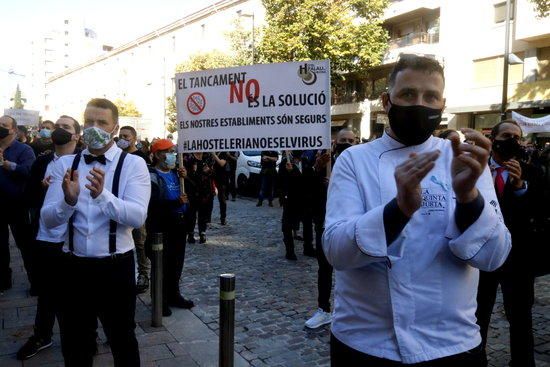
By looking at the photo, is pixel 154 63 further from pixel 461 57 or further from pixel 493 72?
pixel 493 72

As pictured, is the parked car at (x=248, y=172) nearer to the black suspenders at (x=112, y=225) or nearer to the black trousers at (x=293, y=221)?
the black trousers at (x=293, y=221)

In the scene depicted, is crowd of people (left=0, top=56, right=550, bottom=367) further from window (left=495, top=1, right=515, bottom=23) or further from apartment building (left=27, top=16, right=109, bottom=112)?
apartment building (left=27, top=16, right=109, bottom=112)

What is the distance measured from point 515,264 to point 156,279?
128 inches

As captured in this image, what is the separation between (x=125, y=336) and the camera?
3.10 meters

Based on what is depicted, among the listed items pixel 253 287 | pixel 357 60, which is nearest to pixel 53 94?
pixel 357 60

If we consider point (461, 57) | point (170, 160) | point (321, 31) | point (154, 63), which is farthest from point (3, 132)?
point (154, 63)

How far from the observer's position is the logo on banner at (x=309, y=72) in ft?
18.3

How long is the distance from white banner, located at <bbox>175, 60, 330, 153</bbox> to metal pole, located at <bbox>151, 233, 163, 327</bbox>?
1354 millimetres

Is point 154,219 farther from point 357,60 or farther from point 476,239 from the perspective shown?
point 357,60

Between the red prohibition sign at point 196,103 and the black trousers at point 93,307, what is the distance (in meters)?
3.24

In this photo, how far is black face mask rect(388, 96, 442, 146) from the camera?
5.77ft

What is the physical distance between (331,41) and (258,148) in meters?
23.1

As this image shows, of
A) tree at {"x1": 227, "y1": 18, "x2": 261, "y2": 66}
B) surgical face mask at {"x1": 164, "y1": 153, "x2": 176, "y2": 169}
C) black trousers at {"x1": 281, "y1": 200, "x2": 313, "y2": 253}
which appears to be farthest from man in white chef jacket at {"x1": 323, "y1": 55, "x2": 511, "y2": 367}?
tree at {"x1": 227, "y1": 18, "x2": 261, "y2": 66}

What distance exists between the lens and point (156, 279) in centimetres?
509
